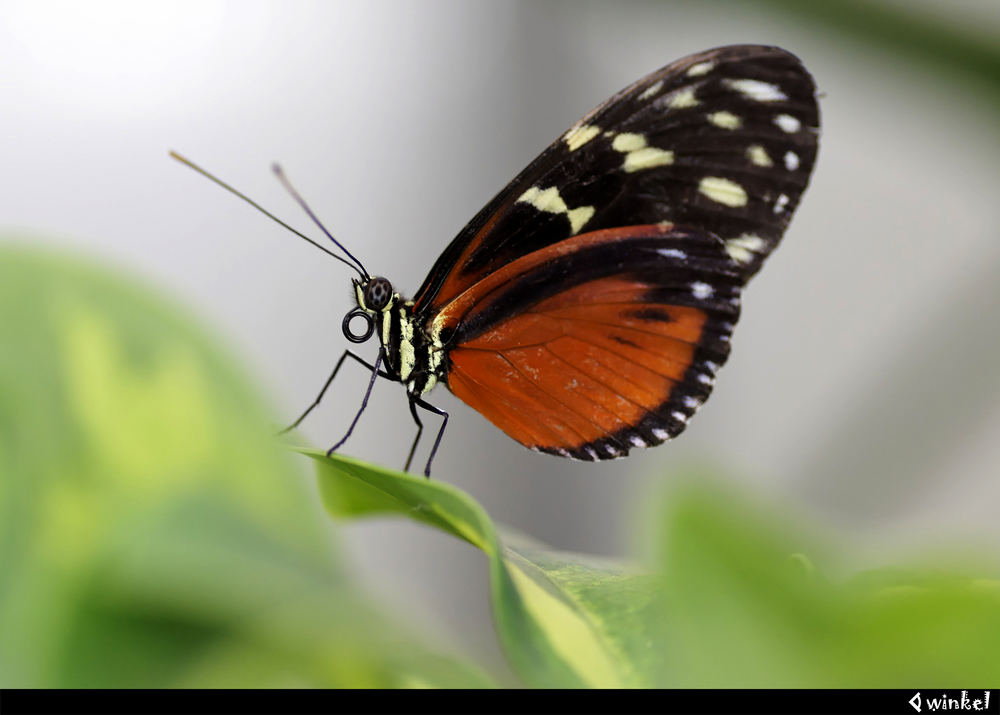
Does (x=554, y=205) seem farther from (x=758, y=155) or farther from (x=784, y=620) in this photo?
(x=784, y=620)

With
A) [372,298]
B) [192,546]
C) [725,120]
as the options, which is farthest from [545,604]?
[725,120]

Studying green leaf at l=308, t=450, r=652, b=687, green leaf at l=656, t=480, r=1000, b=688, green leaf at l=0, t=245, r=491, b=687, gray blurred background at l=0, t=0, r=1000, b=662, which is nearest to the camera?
green leaf at l=656, t=480, r=1000, b=688

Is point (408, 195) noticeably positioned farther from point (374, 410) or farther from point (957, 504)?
point (957, 504)

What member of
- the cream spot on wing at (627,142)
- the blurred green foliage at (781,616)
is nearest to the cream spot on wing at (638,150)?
the cream spot on wing at (627,142)

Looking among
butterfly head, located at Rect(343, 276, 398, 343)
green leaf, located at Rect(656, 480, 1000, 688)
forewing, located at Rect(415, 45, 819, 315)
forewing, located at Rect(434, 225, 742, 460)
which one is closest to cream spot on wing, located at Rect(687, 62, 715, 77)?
forewing, located at Rect(415, 45, 819, 315)

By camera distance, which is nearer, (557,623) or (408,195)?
(557,623)

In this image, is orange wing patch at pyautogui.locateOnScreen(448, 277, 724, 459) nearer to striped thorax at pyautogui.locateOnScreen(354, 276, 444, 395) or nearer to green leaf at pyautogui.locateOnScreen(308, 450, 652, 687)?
striped thorax at pyautogui.locateOnScreen(354, 276, 444, 395)

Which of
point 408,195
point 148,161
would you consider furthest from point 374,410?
point 148,161
